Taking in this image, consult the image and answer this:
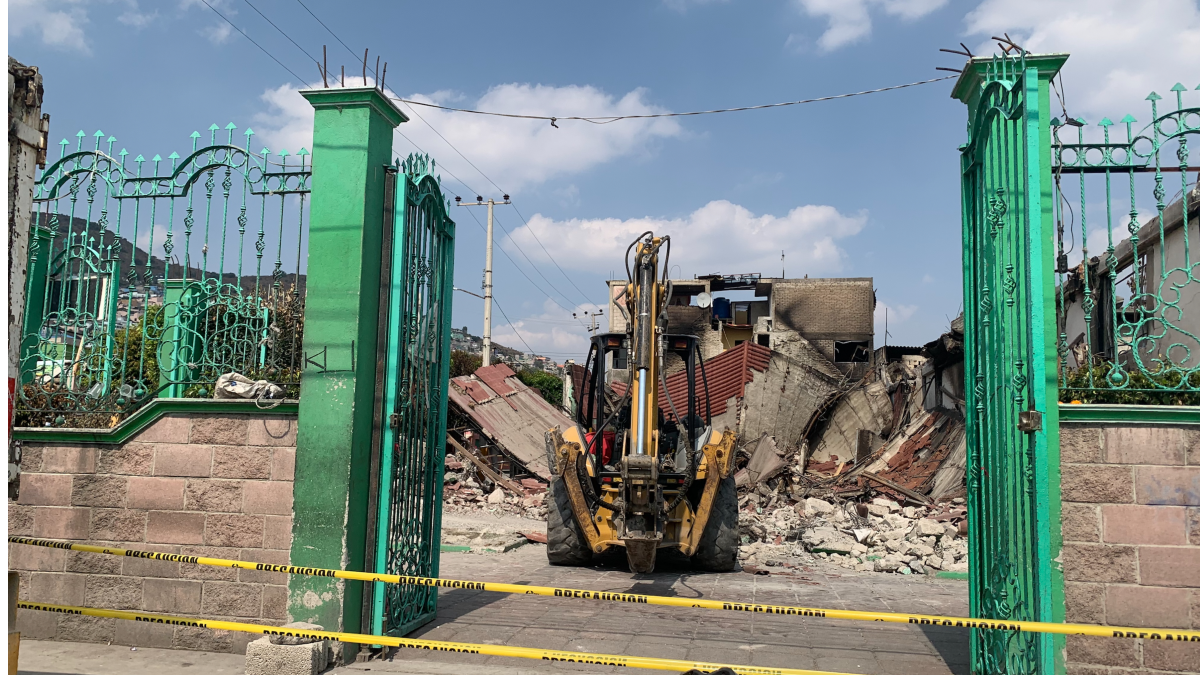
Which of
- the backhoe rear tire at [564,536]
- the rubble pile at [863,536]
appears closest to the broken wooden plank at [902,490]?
the rubble pile at [863,536]

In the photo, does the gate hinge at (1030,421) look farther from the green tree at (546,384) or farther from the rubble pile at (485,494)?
the green tree at (546,384)

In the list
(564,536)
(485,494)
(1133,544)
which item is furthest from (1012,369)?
(485,494)

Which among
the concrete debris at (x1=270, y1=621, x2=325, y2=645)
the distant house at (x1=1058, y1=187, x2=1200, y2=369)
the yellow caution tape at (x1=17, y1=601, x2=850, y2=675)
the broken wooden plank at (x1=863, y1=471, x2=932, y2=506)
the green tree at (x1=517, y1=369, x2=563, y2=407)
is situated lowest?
the concrete debris at (x1=270, y1=621, x2=325, y2=645)

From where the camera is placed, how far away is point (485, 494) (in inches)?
704

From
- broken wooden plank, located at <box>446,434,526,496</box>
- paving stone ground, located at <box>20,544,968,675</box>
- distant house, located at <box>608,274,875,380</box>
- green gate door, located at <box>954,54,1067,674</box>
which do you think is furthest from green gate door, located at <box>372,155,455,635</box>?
distant house, located at <box>608,274,875,380</box>

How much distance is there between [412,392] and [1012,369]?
13.0 ft

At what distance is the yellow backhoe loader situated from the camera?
7977 millimetres

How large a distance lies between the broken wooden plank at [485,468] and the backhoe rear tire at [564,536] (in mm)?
8074

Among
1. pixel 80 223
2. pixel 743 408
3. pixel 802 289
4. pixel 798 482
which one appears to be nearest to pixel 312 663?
pixel 80 223

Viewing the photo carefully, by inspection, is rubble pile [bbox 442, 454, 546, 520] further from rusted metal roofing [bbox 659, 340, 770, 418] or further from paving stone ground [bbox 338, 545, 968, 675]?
paving stone ground [bbox 338, 545, 968, 675]

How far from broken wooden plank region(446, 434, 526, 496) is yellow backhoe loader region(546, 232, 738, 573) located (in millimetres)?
7812

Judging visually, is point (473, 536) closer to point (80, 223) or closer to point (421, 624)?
point (421, 624)

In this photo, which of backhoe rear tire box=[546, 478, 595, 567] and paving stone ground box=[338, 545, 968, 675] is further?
backhoe rear tire box=[546, 478, 595, 567]

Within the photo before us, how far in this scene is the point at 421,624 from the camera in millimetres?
6289
